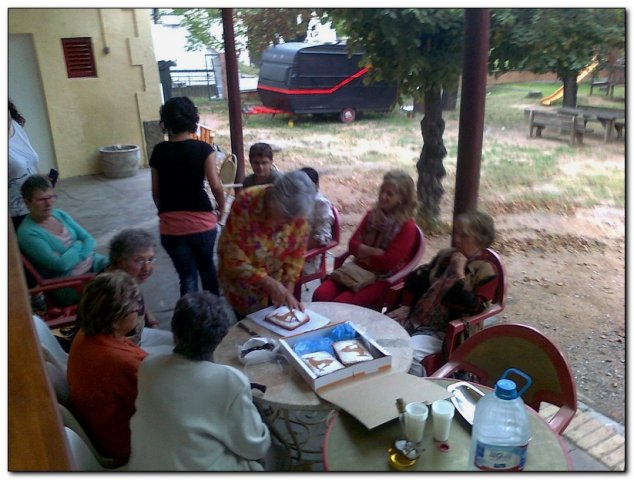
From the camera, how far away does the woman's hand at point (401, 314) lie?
9.35 feet

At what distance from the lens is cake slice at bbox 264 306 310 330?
2443 mm

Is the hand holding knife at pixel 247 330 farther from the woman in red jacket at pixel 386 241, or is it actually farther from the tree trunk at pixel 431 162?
the tree trunk at pixel 431 162

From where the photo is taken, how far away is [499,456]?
1.48 metres

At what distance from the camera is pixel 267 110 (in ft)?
47.0

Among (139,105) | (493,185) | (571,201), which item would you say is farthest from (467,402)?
(139,105)

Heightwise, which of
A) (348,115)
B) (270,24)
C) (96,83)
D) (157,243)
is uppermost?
(270,24)

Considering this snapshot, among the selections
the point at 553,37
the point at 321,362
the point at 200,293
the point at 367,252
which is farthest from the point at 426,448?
the point at 553,37

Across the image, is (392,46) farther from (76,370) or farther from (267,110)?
(267,110)

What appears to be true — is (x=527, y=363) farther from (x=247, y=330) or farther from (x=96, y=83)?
(x=96, y=83)

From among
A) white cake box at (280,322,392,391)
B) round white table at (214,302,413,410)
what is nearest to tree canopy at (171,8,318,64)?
round white table at (214,302,413,410)

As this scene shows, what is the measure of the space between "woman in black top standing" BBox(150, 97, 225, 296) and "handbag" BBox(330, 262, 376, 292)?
30.5 inches

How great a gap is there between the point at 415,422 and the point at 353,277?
158 centimetres

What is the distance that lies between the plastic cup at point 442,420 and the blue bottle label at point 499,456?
14 centimetres

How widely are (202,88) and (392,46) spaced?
40.5ft
